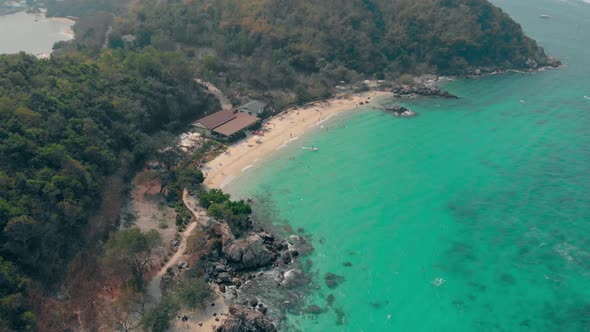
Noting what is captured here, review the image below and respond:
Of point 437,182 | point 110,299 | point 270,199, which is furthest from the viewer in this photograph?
point 437,182

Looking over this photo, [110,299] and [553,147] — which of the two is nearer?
[110,299]

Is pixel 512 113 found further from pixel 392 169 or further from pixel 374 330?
pixel 374 330

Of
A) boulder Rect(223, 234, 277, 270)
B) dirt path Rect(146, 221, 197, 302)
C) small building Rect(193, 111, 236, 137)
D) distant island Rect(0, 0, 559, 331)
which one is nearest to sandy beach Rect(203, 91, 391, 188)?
distant island Rect(0, 0, 559, 331)

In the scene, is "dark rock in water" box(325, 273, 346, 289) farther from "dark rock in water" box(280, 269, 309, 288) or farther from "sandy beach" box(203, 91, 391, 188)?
"sandy beach" box(203, 91, 391, 188)

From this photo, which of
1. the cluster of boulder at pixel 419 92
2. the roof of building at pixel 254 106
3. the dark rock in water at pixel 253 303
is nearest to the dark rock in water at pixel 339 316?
the dark rock in water at pixel 253 303

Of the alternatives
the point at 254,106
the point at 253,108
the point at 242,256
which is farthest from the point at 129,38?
the point at 242,256

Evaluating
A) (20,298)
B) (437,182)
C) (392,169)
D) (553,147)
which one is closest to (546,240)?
(437,182)

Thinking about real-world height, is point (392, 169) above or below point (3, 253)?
below
